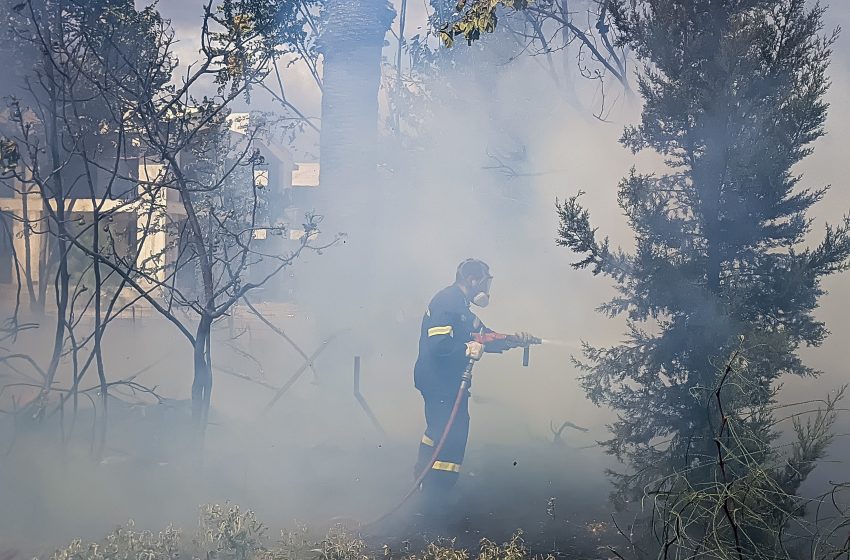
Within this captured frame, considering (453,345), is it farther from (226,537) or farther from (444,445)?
(226,537)

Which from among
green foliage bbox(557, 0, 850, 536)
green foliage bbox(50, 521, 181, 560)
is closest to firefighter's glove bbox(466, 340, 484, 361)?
green foliage bbox(557, 0, 850, 536)

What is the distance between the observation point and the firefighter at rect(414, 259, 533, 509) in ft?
20.5

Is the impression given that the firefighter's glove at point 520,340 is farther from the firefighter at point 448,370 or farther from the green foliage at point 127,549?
the green foliage at point 127,549

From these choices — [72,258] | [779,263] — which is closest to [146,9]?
[779,263]

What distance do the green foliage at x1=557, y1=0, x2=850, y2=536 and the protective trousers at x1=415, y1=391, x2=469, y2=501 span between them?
1.20 metres

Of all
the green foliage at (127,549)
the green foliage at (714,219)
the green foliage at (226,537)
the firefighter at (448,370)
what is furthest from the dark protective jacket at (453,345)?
the green foliage at (127,549)

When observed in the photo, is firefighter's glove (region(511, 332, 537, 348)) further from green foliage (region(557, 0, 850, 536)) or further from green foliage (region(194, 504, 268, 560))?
green foliage (region(194, 504, 268, 560))

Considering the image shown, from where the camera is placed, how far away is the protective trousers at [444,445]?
6.30 meters

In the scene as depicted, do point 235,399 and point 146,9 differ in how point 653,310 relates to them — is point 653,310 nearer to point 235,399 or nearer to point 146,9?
point 146,9

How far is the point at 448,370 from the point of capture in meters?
6.29

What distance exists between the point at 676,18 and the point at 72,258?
40.6 feet

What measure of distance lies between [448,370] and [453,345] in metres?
0.30

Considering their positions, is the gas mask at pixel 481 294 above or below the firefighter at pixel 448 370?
above

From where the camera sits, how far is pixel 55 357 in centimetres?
562
